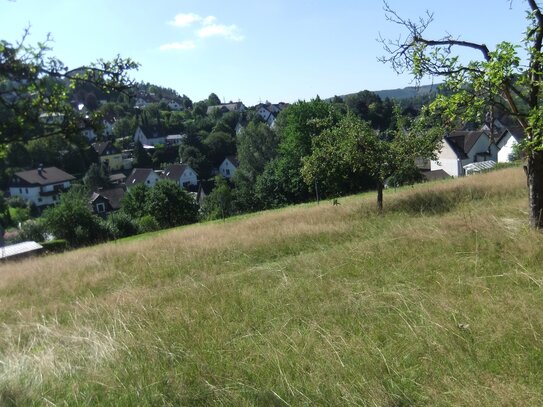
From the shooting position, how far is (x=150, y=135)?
114375 mm

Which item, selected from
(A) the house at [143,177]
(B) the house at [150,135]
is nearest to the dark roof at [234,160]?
(A) the house at [143,177]

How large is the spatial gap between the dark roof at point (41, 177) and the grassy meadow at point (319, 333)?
65.5 meters

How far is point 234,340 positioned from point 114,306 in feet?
7.28

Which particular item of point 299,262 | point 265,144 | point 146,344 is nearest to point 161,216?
point 265,144

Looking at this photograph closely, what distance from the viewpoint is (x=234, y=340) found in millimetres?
4270

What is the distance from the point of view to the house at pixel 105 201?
59531mm

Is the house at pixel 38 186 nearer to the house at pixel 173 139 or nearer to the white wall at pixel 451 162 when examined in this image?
the house at pixel 173 139

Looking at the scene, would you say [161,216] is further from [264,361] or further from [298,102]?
[264,361]

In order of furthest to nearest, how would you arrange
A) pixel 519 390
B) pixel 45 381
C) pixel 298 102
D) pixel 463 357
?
pixel 298 102, pixel 45 381, pixel 463 357, pixel 519 390

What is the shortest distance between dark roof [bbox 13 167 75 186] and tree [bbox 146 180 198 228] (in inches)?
1253

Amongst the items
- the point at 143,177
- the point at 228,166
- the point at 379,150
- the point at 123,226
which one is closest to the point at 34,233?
the point at 123,226

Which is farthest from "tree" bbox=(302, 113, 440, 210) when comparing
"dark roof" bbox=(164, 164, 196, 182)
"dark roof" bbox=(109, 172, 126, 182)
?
"dark roof" bbox=(109, 172, 126, 182)

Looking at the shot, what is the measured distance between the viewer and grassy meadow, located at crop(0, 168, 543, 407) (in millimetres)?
3215

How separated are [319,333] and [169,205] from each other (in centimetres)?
3994
